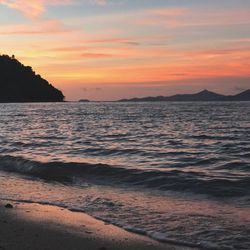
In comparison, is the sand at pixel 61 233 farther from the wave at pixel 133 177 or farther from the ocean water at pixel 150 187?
the wave at pixel 133 177

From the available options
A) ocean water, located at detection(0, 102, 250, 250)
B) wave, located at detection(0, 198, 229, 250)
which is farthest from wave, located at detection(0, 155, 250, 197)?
wave, located at detection(0, 198, 229, 250)

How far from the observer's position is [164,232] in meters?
8.53

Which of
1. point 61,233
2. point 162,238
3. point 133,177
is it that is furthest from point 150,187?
point 61,233

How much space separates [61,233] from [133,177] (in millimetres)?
6937

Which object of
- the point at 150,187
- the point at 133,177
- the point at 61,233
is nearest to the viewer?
the point at 61,233

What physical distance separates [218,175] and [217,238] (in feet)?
23.9

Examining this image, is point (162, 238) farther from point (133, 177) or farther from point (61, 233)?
point (133, 177)

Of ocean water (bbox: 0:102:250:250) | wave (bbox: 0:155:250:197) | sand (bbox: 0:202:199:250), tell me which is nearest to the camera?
sand (bbox: 0:202:199:250)

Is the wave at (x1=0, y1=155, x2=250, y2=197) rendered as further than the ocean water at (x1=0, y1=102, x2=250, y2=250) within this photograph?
Yes

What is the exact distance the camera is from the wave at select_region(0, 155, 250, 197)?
13102mm

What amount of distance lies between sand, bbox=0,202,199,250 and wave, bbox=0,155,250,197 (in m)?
4.34

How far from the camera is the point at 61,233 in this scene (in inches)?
328

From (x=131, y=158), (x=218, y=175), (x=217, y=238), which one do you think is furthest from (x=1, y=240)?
(x=131, y=158)

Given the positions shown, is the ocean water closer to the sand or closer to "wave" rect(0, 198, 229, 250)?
"wave" rect(0, 198, 229, 250)
